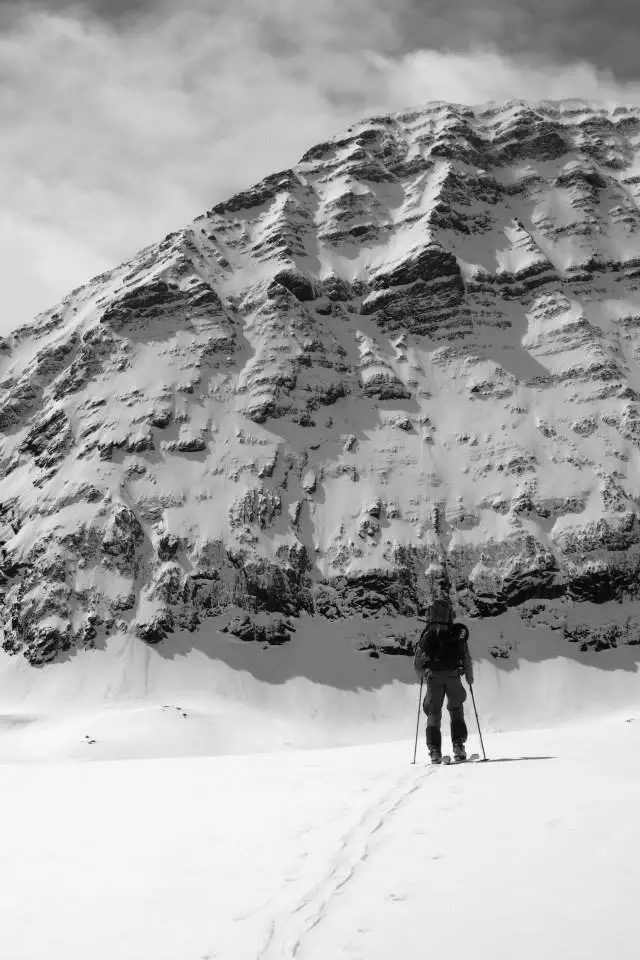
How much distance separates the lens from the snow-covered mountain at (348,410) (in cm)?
7506

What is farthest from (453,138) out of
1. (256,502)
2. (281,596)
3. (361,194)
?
(281,596)

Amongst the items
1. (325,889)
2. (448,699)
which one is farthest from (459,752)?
(325,889)

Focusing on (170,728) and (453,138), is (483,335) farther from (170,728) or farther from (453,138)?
(170,728)

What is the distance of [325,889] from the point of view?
4973mm

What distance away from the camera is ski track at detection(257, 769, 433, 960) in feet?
13.9

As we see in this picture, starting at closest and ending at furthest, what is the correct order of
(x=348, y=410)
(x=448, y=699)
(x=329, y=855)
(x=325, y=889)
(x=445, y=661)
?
1. (x=325, y=889)
2. (x=329, y=855)
3. (x=448, y=699)
4. (x=445, y=661)
5. (x=348, y=410)

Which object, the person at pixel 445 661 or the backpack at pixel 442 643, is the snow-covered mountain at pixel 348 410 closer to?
the person at pixel 445 661

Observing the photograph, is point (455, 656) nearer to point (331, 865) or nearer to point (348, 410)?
point (331, 865)

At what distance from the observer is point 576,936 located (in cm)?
397

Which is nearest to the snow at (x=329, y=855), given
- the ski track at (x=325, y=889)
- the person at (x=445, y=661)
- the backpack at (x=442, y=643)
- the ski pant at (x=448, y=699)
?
the ski track at (x=325, y=889)

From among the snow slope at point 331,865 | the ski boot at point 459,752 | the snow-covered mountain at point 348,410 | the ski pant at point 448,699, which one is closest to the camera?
the snow slope at point 331,865

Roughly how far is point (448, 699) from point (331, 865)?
20.1 ft

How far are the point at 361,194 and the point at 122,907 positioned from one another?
132 meters

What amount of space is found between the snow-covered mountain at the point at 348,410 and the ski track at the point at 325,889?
67.8 meters
